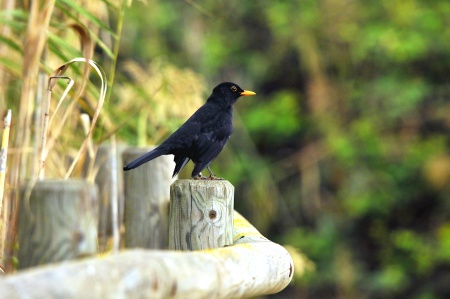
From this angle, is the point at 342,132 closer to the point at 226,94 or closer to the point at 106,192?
the point at 226,94

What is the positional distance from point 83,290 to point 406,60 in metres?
8.40

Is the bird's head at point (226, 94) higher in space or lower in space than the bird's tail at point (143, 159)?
higher

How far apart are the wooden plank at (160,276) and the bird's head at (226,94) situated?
1243mm

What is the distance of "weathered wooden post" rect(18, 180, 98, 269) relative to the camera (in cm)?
172

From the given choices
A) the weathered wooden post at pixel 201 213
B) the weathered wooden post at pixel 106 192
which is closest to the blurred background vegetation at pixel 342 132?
the weathered wooden post at pixel 106 192

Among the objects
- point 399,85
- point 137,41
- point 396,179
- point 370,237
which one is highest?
point 137,41

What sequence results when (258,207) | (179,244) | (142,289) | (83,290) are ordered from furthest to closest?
(258,207)
(179,244)
(142,289)
(83,290)

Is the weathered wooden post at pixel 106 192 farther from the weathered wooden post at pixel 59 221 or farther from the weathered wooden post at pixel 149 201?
the weathered wooden post at pixel 59 221

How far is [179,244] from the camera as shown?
283 cm

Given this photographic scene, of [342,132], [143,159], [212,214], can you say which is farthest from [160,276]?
[342,132]

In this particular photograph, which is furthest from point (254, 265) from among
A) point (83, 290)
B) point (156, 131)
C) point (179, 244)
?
point (156, 131)

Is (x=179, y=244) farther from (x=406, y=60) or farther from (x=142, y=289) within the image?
(x=406, y=60)

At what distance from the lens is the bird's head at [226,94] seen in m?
3.86

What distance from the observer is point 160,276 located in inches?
71.2
